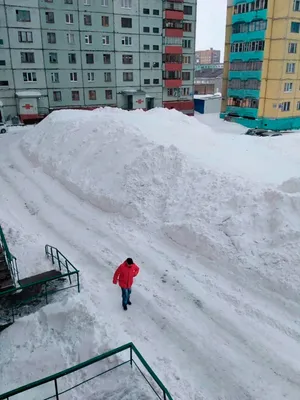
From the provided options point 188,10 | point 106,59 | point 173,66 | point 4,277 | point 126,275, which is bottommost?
point 4,277

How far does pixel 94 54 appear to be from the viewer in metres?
42.5

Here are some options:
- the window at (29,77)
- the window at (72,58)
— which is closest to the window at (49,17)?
the window at (72,58)

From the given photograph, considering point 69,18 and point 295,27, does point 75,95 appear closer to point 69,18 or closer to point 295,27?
point 69,18

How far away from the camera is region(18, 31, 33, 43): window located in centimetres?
3816

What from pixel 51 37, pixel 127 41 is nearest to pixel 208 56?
pixel 127 41

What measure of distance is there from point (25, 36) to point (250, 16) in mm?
26647

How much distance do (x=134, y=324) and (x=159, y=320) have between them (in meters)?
0.66

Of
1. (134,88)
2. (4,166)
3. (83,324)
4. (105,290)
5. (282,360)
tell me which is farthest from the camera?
(134,88)

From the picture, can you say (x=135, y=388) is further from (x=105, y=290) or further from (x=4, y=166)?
(x=4, y=166)

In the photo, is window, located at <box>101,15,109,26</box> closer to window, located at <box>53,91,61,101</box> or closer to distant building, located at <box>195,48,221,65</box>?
window, located at <box>53,91,61,101</box>

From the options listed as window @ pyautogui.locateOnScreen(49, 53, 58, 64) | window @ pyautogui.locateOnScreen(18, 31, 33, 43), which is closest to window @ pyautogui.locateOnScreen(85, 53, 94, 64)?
window @ pyautogui.locateOnScreen(49, 53, 58, 64)

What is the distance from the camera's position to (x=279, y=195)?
38.6ft

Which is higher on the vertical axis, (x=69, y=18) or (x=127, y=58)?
(x=69, y=18)

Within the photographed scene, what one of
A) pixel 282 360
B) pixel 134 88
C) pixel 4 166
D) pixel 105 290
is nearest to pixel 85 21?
pixel 134 88
